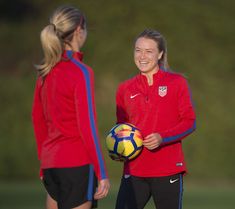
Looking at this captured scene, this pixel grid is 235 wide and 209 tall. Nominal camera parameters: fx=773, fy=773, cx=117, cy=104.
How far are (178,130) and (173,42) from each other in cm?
1343

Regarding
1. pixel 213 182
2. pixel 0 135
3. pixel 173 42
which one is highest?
pixel 173 42

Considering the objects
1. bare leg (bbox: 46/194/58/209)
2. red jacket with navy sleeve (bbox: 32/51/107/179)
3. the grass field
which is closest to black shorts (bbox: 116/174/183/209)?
bare leg (bbox: 46/194/58/209)

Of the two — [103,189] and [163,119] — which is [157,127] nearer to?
[163,119]

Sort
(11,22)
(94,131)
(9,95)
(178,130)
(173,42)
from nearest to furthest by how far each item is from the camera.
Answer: (94,131)
(178,130)
(9,95)
(173,42)
(11,22)

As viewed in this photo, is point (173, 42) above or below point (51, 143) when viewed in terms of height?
above

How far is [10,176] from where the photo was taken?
16766 millimetres

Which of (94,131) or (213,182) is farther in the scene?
(213,182)

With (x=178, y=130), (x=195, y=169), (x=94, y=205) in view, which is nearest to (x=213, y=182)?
(x=195, y=169)

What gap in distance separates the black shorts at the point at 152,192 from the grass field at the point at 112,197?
17.4ft

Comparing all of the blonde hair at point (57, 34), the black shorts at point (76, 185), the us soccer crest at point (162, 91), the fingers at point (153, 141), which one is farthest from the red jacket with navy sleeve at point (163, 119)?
the blonde hair at point (57, 34)

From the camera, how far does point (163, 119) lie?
233 inches

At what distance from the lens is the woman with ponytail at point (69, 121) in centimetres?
457

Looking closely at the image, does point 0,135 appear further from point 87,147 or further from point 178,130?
point 87,147

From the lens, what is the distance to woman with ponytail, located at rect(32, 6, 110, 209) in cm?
457
